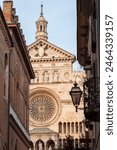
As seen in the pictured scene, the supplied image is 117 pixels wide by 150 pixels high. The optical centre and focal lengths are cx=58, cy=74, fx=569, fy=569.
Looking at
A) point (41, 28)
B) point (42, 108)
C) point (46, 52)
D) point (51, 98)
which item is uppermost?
point (41, 28)

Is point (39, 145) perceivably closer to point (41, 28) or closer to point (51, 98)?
point (51, 98)

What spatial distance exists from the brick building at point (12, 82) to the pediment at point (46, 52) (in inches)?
1532

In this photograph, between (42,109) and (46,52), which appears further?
(46,52)

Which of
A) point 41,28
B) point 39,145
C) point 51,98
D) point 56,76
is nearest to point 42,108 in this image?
point 51,98

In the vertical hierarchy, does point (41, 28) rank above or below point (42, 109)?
above

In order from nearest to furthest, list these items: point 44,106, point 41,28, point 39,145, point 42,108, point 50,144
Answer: point 50,144 → point 39,145 → point 44,106 → point 42,108 → point 41,28

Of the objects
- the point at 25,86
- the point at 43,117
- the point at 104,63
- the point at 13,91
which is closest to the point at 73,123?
the point at 43,117

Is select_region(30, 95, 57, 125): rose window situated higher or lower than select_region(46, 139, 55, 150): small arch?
higher

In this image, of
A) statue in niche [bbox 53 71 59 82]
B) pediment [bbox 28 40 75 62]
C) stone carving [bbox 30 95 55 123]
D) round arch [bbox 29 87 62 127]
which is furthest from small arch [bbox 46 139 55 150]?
pediment [bbox 28 40 75 62]

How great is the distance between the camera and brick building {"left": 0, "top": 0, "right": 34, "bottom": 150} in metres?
23.5

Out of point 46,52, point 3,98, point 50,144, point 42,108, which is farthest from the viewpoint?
point 46,52

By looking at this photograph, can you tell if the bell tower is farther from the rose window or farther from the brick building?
the brick building

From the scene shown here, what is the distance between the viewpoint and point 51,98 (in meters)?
70.8

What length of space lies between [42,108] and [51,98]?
76.2 inches
